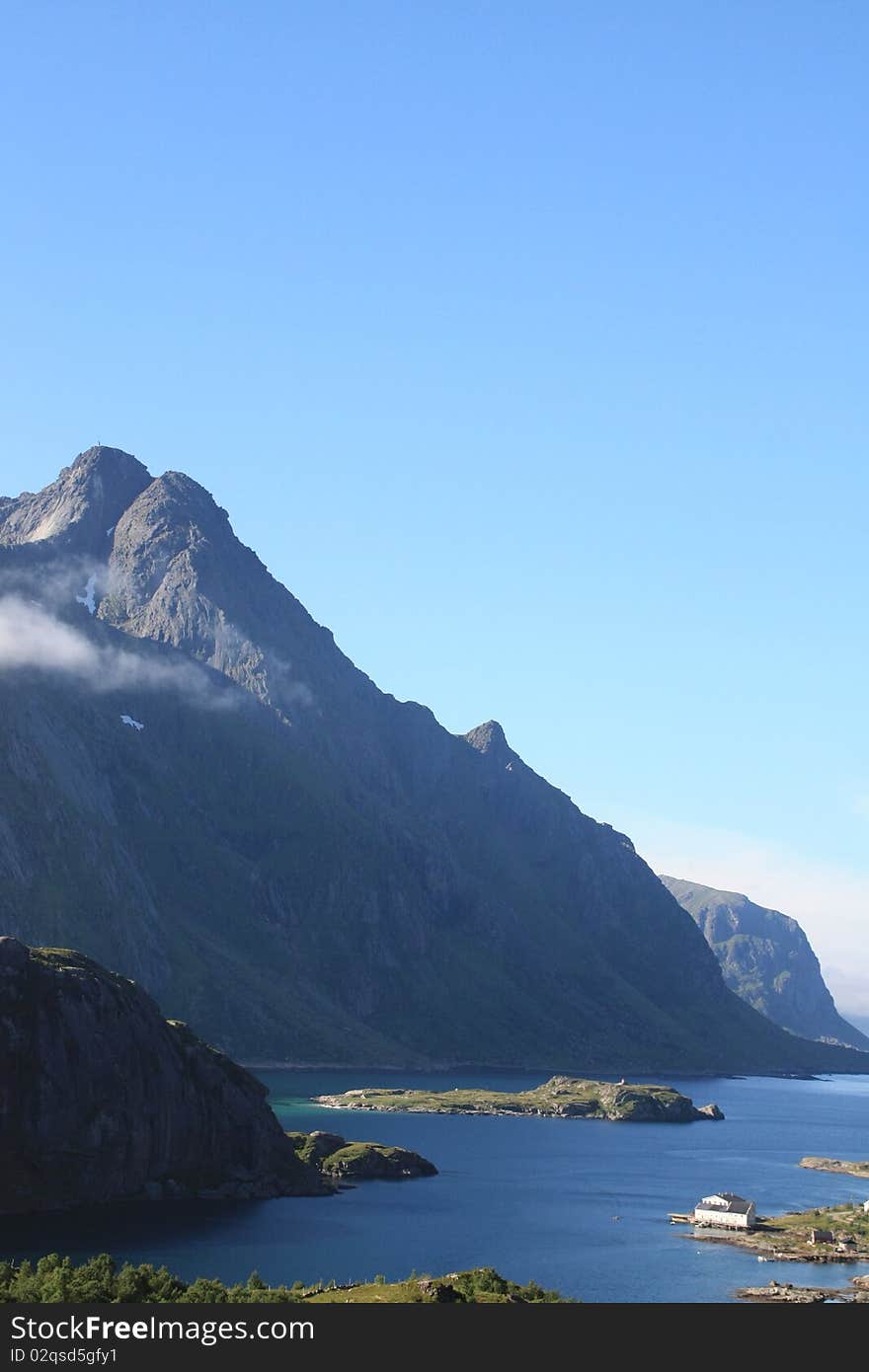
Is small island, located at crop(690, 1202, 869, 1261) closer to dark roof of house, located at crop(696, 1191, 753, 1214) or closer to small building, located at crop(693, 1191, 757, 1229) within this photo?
small building, located at crop(693, 1191, 757, 1229)

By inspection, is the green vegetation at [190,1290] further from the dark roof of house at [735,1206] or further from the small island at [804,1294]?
the dark roof of house at [735,1206]

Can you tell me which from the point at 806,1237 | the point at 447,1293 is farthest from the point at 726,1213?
the point at 447,1293

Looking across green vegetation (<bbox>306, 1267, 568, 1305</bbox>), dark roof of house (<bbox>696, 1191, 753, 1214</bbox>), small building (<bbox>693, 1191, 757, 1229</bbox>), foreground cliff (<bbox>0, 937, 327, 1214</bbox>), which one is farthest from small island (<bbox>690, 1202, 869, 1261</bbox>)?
green vegetation (<bbox>306, 1267, 568, 1305</bbox>)

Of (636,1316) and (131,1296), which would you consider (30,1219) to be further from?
(636,1316)

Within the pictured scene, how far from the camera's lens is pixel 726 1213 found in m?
182

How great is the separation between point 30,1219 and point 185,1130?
35.6 metres

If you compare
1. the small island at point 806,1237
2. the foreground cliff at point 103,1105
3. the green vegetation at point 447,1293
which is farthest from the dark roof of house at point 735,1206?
the green vegetation at point 447,1293

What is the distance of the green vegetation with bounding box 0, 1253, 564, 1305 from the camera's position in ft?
322

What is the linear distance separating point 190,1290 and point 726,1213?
9586 cm

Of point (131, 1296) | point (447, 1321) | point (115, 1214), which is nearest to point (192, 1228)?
point (115, 1214)

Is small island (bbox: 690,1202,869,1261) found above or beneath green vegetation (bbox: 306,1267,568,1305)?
beneath

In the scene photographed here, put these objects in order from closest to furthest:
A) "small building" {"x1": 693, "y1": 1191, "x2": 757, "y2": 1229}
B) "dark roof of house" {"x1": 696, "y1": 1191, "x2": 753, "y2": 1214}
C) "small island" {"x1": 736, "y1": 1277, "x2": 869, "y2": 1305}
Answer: "small island" {"x1": 736, "y1": 1277, "x2": 869, "y2": 1305}, "small building" {"x1": 693, "y1": 1191, "x2": 757, "y2": 1229}, "dark roof of house" {"x1": 696, "y1": 1191, "x2": 753, "y2": 1214}

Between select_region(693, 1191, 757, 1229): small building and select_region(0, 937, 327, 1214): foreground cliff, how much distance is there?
153 ft

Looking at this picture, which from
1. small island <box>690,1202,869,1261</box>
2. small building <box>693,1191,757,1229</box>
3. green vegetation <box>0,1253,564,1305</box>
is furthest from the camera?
small building <box>693,1191,757,1229</box>
